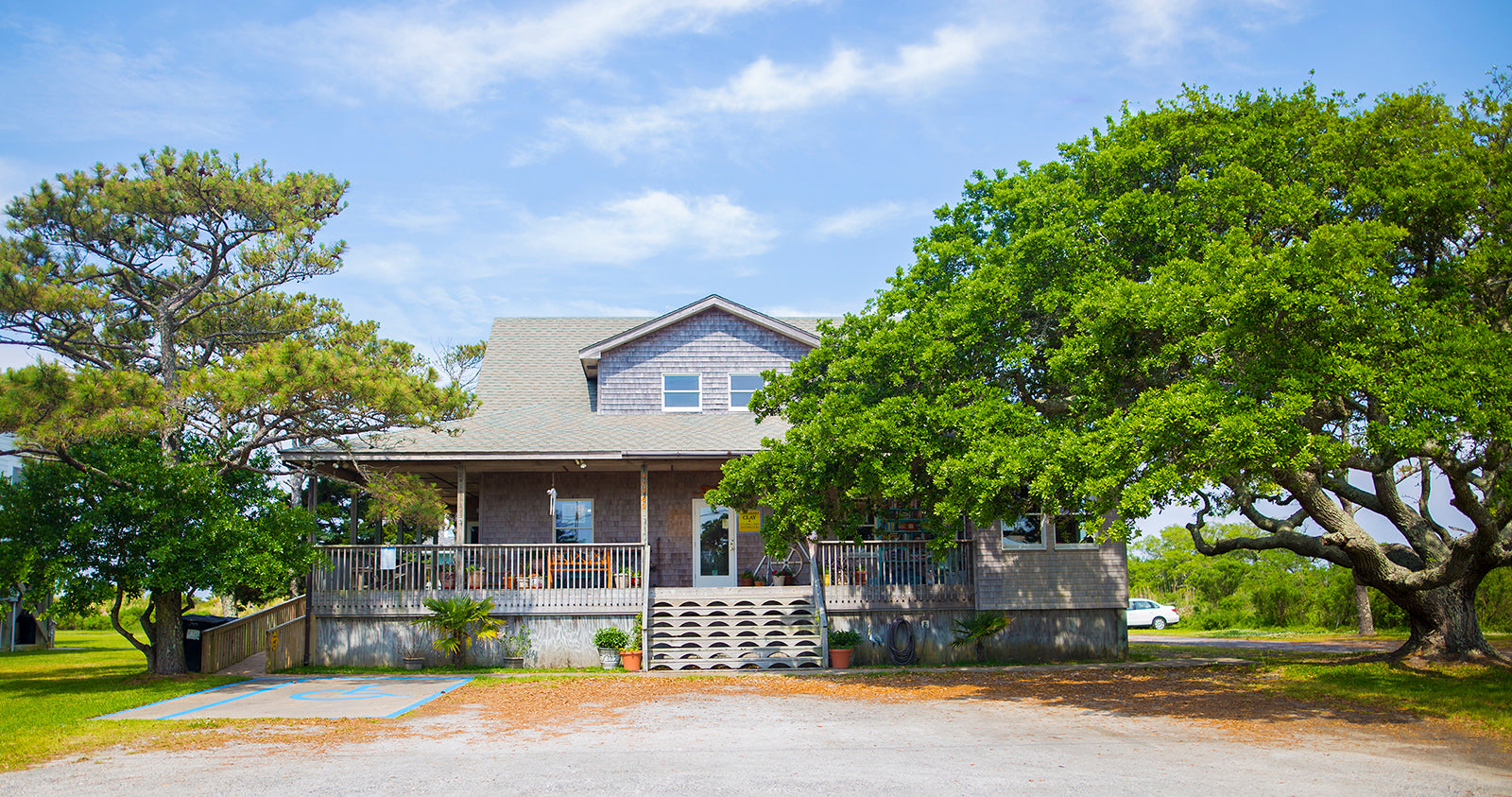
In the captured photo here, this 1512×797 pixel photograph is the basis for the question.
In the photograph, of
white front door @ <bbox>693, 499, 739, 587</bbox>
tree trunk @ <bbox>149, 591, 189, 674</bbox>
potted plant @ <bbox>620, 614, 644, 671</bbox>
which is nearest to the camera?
tree trunk @ <bbox>149, 591, 189, 674</bbox>

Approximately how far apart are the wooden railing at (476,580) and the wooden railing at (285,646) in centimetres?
74

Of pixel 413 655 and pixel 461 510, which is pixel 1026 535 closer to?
pixel 461 510

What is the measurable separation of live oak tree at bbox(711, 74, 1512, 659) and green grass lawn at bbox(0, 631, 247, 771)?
357 inches

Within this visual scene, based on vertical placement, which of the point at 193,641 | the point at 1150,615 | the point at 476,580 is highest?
the point at 476,580

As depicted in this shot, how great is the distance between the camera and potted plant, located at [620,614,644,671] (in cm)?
1816

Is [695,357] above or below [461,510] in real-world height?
above

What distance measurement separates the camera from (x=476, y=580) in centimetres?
1953

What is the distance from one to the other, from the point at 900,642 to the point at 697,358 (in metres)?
8.14

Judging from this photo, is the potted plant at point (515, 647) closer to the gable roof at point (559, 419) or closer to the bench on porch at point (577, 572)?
the bench on porch at point (577, 572)

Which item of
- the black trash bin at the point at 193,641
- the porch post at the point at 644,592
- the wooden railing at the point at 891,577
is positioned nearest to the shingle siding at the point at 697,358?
the porch post at the point at 644,592

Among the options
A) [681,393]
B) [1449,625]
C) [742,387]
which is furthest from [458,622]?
[1449,625]

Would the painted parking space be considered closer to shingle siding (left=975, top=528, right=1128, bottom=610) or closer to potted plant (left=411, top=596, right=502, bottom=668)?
potted plant (left=411, top=596, right=502, bottom=668)

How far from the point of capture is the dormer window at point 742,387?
23375 mm

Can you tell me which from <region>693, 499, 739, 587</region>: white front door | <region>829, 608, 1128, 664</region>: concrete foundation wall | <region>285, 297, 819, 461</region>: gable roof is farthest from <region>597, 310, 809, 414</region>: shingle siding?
<region>829, 608, 1128, 664</region>: concrete foundation wall
